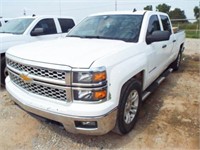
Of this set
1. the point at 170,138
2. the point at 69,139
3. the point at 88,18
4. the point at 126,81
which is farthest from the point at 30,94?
the point at 88,18

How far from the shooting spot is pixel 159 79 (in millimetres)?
4969

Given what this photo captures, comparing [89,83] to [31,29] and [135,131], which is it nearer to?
[135,131]

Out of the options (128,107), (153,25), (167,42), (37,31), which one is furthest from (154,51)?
(37,31)

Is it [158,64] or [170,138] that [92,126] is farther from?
[158,64]

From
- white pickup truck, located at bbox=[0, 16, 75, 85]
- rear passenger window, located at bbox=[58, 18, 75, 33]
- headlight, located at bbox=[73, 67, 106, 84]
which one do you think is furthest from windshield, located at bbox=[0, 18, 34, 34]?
headlight, located at bbox=[73, 67, 106, 84]

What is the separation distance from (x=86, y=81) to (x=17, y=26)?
200 inches

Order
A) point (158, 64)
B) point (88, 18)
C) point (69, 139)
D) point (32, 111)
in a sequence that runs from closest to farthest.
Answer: point (32, 111)
point (69, 139)
point (158, 64)
point (88, 18)

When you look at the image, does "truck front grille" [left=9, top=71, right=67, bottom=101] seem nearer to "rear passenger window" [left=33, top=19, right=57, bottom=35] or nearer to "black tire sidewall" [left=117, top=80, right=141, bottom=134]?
"black tire sidewall" [left=117, top=80, right=141, bottom=134]

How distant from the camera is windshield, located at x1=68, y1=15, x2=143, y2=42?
3.92 m

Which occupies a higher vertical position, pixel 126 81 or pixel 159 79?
pixel 126 81

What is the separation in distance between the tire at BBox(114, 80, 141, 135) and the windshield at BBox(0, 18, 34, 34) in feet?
14.1

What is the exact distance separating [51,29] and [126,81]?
16.0ft

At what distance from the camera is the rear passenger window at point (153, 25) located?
4.23 metres

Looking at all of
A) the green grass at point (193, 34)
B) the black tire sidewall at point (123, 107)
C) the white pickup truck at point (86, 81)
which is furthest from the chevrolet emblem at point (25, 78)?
the green grass at point (193, 34)
